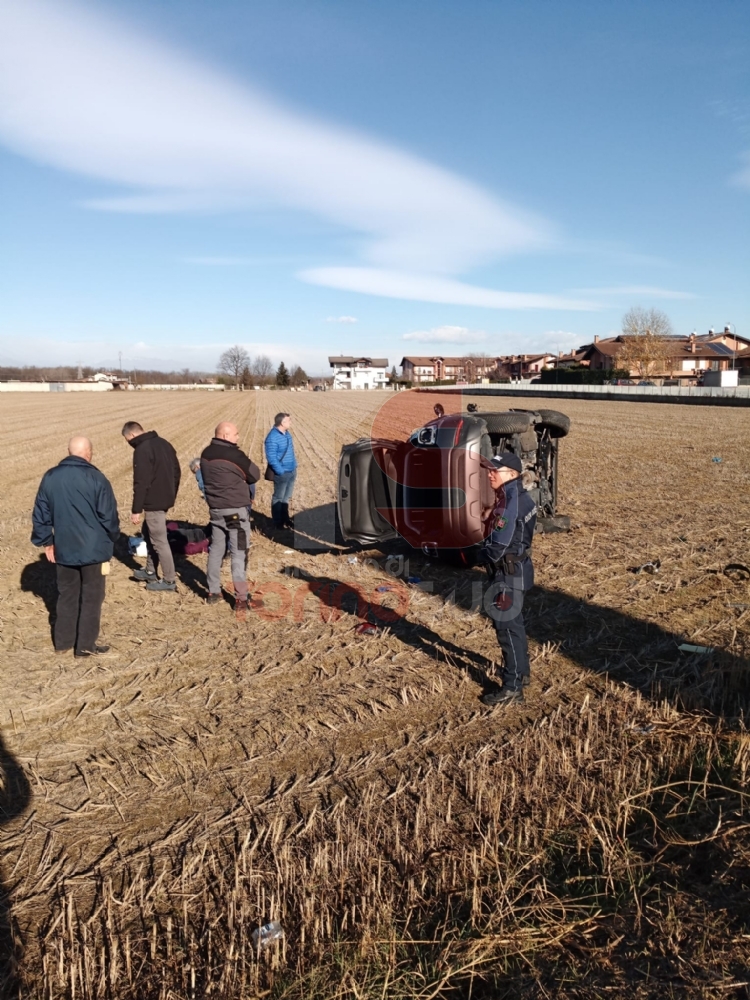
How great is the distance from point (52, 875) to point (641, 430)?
2557cm

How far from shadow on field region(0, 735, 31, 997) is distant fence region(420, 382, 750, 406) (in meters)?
25.8

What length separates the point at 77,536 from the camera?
5695 mm

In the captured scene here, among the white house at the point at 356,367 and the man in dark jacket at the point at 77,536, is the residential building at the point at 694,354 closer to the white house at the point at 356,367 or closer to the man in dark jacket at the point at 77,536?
the white house at the point at 356,367

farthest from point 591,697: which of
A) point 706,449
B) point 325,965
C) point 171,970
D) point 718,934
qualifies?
point 706,449

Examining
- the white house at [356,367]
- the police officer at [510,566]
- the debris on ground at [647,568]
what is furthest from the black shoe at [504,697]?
the white house at [356,367]

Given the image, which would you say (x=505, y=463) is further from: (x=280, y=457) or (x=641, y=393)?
(x=641, y=393)

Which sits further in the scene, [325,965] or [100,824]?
[100,824]

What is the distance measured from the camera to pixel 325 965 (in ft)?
9.12

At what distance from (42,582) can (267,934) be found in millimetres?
6261

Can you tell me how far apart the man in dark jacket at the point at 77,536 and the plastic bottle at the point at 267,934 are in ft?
11.7

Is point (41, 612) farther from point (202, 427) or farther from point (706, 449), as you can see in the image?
point (202, 427)

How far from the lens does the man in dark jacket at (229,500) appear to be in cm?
683

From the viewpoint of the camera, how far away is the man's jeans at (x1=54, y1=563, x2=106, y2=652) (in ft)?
19.2

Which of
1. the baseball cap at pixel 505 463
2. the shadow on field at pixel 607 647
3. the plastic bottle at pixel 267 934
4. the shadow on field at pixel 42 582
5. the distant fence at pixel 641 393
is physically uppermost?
the distant fence at pixel 641 393
